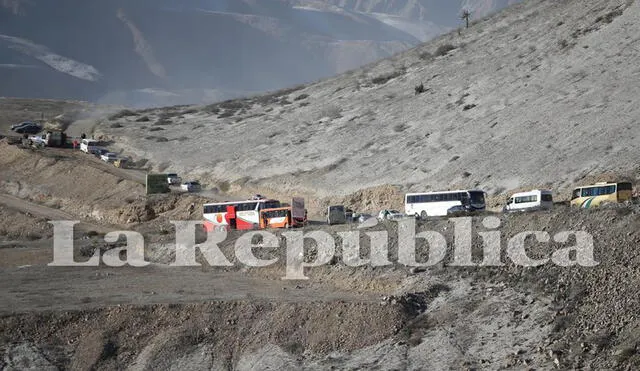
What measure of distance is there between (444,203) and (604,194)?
9.76m

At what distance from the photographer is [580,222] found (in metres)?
32.7

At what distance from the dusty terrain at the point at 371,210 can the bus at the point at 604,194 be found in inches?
238

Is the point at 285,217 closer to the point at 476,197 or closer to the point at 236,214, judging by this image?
the point at 236,214

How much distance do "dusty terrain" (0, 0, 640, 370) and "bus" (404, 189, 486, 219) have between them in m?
5.00

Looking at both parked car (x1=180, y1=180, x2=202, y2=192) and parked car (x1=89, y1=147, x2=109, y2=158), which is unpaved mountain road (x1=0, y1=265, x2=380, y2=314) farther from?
parked car (x1=89, y1=147, x2=109, y2=158)

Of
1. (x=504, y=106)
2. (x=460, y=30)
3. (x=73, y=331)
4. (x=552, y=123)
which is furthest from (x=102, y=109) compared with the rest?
(x=73, y=331)

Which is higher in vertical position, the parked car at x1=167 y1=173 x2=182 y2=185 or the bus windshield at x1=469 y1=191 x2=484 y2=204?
the parked car at x1=167 y1=173 x2=182 y2=185

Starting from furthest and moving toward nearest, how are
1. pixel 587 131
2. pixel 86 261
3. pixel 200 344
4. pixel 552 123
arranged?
pixel 552 123 < pixel 587 131 < pixel 86 261 < pixel 200 344

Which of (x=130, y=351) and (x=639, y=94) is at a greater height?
(x=639, y=94)

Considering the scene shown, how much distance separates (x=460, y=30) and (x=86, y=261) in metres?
70.0

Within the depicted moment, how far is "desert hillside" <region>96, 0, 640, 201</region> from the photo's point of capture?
192 ft

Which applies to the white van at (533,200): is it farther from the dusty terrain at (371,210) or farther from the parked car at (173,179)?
the parked car at (173,179)

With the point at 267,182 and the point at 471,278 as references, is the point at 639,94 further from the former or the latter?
the point at 471,278

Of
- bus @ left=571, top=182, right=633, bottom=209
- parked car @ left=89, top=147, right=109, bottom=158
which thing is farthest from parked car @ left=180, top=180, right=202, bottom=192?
bus @ left=571, top=182, right=633, bottom=209
